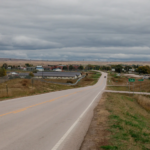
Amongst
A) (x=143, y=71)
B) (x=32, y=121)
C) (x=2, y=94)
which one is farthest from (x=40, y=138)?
(x=143, y=71)

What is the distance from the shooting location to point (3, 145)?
6703 mm

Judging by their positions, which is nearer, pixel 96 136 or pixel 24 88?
pixel 96 136

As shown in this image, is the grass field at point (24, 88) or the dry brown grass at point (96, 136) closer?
the dry brown grass at point (96, 136)

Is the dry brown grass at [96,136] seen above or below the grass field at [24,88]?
above

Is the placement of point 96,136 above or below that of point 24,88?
above

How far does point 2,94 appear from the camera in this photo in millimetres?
22578

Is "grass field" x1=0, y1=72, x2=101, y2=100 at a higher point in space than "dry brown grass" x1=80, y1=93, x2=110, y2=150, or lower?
lower

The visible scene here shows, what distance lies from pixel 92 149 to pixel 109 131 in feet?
8.41

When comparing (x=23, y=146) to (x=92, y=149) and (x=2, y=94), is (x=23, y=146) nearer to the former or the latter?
(x=92, y=149)

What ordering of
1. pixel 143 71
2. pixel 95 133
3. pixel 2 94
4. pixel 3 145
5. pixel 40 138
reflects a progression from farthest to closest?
pixel 143 71
pixel 2 94
pixel 95 133
pixel 40 138
pixel 3 145

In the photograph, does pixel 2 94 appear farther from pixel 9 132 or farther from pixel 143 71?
pixel 143 71

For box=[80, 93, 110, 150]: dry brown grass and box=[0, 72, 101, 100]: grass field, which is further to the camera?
box=[0, 72, 101, 100]: grass field

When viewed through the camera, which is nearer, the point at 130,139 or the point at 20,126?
the point at 130,139

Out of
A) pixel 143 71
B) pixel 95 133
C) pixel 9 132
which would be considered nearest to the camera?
pixel 9 132
